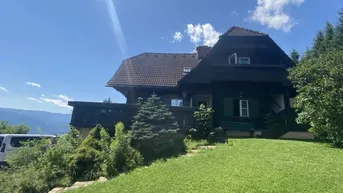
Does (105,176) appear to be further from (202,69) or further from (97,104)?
(202,69)

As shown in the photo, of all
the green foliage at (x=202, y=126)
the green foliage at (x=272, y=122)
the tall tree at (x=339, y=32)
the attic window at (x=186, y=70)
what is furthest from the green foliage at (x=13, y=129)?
the tall tree at (x=339, y=32)

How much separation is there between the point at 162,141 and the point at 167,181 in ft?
10.2

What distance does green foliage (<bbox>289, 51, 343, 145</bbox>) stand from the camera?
10188mm

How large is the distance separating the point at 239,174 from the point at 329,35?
32.1m

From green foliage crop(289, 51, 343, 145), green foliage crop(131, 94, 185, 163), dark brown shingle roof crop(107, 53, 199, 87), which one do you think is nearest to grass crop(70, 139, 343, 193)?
green foliage crop(131, 94, 185, 163)

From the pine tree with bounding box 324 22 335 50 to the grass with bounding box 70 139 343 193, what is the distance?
25926 mm

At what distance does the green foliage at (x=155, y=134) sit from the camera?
8.75m

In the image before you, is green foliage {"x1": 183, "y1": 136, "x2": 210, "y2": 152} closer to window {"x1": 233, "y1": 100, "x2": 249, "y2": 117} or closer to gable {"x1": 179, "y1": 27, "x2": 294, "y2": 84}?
gable {"x1": 179, "y1": 27, "x2": 294, "y2": 84}

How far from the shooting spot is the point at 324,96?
10.7 m

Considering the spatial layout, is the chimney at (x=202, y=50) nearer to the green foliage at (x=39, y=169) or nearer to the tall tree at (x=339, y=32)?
the green foliage at (x=39, y=169)


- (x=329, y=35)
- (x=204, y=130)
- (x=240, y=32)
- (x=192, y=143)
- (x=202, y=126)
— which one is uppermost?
(x=329, y=35)

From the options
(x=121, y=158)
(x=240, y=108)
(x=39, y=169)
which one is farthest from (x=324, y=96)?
(x=39, y=169)

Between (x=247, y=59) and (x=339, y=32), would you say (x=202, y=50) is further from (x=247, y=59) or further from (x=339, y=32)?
(x=339, y=32)

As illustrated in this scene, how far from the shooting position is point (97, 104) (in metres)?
11.8
